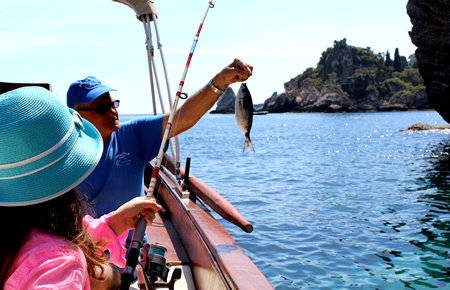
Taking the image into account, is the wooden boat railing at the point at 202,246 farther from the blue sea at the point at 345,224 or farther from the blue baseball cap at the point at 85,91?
the blue sea at the point at 345,224

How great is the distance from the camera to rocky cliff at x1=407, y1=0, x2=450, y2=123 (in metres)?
33.2

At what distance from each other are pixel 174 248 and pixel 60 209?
2817 mm

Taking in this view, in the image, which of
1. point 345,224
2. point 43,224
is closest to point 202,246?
point 43,224

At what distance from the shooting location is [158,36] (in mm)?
4465

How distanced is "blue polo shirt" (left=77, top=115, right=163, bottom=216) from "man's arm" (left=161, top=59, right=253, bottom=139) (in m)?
0.16

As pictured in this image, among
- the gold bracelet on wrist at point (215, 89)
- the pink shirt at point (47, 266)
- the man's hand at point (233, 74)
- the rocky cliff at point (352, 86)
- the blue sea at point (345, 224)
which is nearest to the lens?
the pink shirt at point (47, 266)

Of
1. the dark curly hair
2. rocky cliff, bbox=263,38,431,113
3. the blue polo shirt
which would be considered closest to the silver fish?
the blue polo shirt

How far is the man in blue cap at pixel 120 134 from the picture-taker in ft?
9.57

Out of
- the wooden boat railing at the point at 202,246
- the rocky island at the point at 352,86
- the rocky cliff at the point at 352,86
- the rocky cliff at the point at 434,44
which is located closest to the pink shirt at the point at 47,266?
the wooden boat railing at the point at 202,246

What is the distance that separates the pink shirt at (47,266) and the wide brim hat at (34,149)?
0.13 m

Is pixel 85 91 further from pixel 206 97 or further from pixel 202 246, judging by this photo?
pixel 202 246

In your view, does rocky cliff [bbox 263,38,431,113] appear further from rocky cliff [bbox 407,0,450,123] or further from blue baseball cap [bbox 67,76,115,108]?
blue baseball cap [bbox 67,76,115,108]

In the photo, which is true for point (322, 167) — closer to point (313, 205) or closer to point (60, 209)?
point (313, 205)

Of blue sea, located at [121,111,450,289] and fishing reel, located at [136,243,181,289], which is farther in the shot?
blue sea, located at [121,111,450,289]
